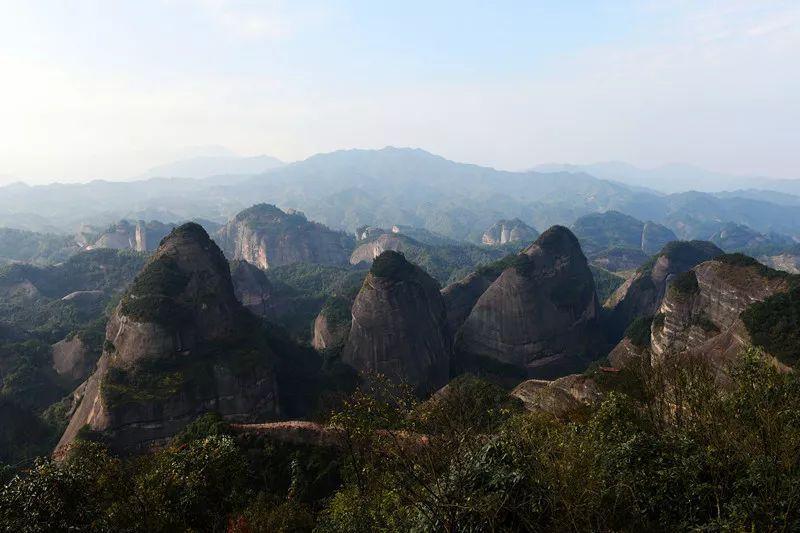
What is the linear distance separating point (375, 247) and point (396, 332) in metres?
115

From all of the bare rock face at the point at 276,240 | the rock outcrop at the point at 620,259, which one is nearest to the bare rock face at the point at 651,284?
the rock outcrop at the point at 620,259

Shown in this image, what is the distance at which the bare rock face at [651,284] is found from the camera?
8169 centimetres

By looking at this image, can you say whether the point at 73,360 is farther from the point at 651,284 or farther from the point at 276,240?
the point at 276,240

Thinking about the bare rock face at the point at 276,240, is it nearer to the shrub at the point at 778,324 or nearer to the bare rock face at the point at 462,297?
the bare rock face at the point at 462,297

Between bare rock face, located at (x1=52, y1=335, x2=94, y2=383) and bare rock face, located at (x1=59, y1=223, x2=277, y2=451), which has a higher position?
bare rock face, located at (x1=59, y1=223, x2=277, y2=451)

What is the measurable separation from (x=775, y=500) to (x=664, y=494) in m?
3.11

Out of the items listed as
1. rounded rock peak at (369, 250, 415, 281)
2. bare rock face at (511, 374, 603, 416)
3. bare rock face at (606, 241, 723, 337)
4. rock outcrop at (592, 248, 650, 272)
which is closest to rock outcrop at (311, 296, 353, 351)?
rounded rock peak at (369, 250, 415, 281)

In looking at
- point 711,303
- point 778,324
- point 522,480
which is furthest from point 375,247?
point 522,480

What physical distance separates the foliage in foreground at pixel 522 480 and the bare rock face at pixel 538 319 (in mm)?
49661

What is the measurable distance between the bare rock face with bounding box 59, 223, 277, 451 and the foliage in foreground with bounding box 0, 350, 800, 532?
2484 centimetres

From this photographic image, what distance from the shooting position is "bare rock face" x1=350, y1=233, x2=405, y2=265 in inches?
6806

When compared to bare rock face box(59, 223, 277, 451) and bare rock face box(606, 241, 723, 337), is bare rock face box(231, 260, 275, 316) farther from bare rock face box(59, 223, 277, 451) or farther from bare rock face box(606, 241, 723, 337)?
bare rock face box(606, 241, 723, 337)

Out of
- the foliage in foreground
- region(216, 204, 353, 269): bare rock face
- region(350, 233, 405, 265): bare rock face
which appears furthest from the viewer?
region(350, 233, 405, 265): bare rock face

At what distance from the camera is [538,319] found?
71125mm
